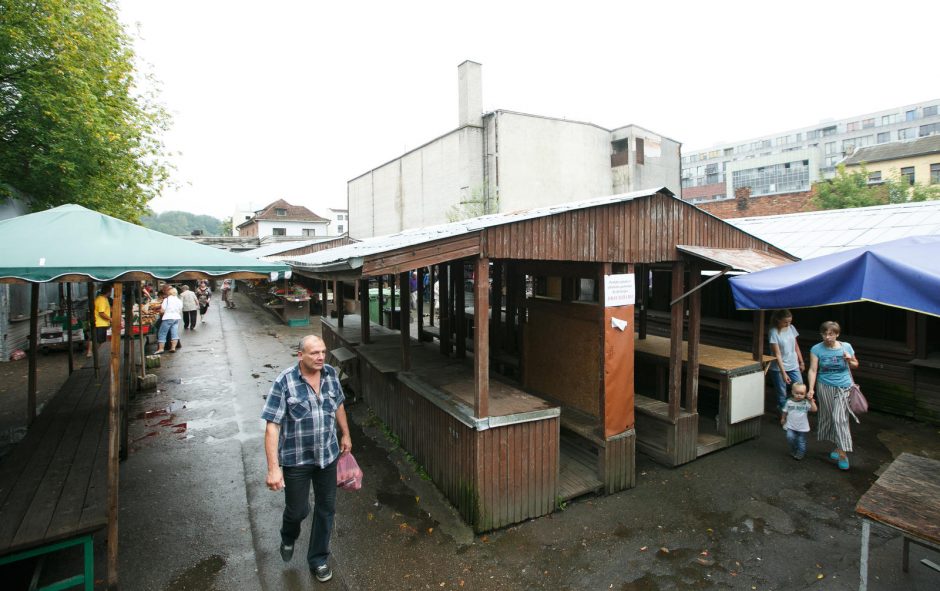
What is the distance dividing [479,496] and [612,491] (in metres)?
1.83

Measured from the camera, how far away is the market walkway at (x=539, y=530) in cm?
404

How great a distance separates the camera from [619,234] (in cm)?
537

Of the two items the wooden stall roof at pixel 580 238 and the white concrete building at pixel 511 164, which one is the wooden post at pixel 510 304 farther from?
the white concrete building at pixel 511 164

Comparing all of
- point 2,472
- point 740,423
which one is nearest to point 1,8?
point 2,472

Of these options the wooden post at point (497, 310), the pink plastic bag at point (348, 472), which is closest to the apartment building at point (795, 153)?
the wooden post at point (497, 310)

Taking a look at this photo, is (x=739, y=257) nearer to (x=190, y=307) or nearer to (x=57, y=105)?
(x=57, y=105)

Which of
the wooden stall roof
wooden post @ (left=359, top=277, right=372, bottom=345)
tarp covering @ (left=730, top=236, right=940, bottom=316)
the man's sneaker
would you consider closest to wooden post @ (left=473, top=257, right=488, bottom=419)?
the wooden stall roof

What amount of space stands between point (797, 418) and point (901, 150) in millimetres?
43326

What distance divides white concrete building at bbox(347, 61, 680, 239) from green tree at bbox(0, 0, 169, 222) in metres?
15.0

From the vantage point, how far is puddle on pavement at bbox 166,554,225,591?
3924mm

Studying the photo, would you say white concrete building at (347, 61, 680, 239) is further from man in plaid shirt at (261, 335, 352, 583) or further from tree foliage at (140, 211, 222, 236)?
tree foliage at (140, 211, 222, 236)

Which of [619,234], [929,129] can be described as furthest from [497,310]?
[929,129]

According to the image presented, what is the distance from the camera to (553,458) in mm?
4977

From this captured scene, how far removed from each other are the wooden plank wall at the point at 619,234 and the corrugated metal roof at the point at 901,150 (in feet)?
126
